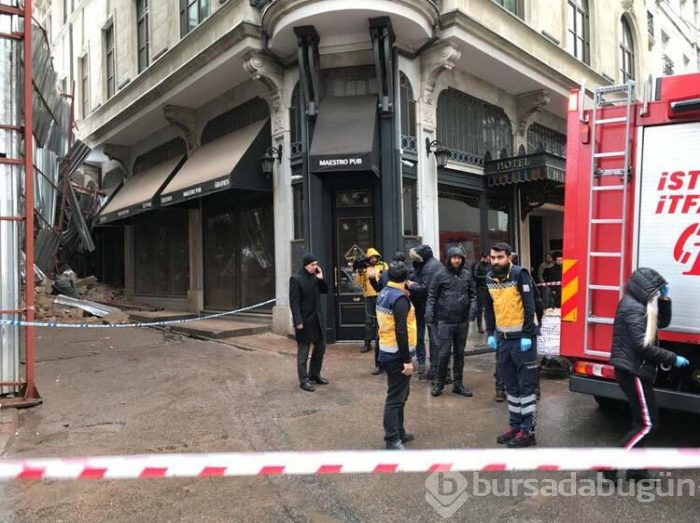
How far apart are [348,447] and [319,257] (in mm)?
5720

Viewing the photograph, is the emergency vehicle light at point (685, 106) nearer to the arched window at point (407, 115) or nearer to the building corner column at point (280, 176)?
the arched window at point (407, 115)

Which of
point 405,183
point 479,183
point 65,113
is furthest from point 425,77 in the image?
point 65,113

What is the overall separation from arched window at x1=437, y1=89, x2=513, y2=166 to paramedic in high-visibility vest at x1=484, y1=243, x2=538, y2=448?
6860mm

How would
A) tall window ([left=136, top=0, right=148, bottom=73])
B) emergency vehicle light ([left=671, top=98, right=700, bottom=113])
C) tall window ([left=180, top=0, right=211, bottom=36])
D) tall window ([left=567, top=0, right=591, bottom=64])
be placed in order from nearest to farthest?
1. emergency vehicle light ([left=671, top=98, right=700, bottom=113])
2. tall window ([left=180, top=0, right=211, bottom=36])
3. tall window ([left=567, top=0, right=591, bottom=64])
4. tall window ([left=136, top=0, right=148, bottom=73])

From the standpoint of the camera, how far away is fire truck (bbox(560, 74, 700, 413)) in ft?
13.3

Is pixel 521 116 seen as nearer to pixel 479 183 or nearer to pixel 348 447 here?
pixel 479 183

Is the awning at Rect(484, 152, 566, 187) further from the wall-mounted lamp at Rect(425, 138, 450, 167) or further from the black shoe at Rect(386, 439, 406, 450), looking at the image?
the black shoe at Rect(386, 439, 406, 450)

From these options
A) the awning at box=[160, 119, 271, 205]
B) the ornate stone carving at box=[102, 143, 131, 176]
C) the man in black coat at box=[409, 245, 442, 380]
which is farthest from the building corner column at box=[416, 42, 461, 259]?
the ornate stone carving at box=[102, 143, 131, 176]

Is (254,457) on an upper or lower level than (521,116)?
lower

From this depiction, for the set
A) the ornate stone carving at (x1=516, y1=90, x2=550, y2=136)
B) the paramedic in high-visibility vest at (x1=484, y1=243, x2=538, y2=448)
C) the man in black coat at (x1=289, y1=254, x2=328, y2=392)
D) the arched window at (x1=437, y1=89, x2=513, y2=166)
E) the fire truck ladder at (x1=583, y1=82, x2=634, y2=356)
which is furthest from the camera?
the ornate stone carving at (x1=516, y1=90, x2=550, y2=136)

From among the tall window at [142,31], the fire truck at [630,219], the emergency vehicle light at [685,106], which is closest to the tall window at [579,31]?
the fire truck at [630,219]

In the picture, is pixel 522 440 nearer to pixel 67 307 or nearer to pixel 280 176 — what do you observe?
pixel 280 176

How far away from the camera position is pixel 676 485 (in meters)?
3.67

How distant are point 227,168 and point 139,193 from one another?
17.9ft
